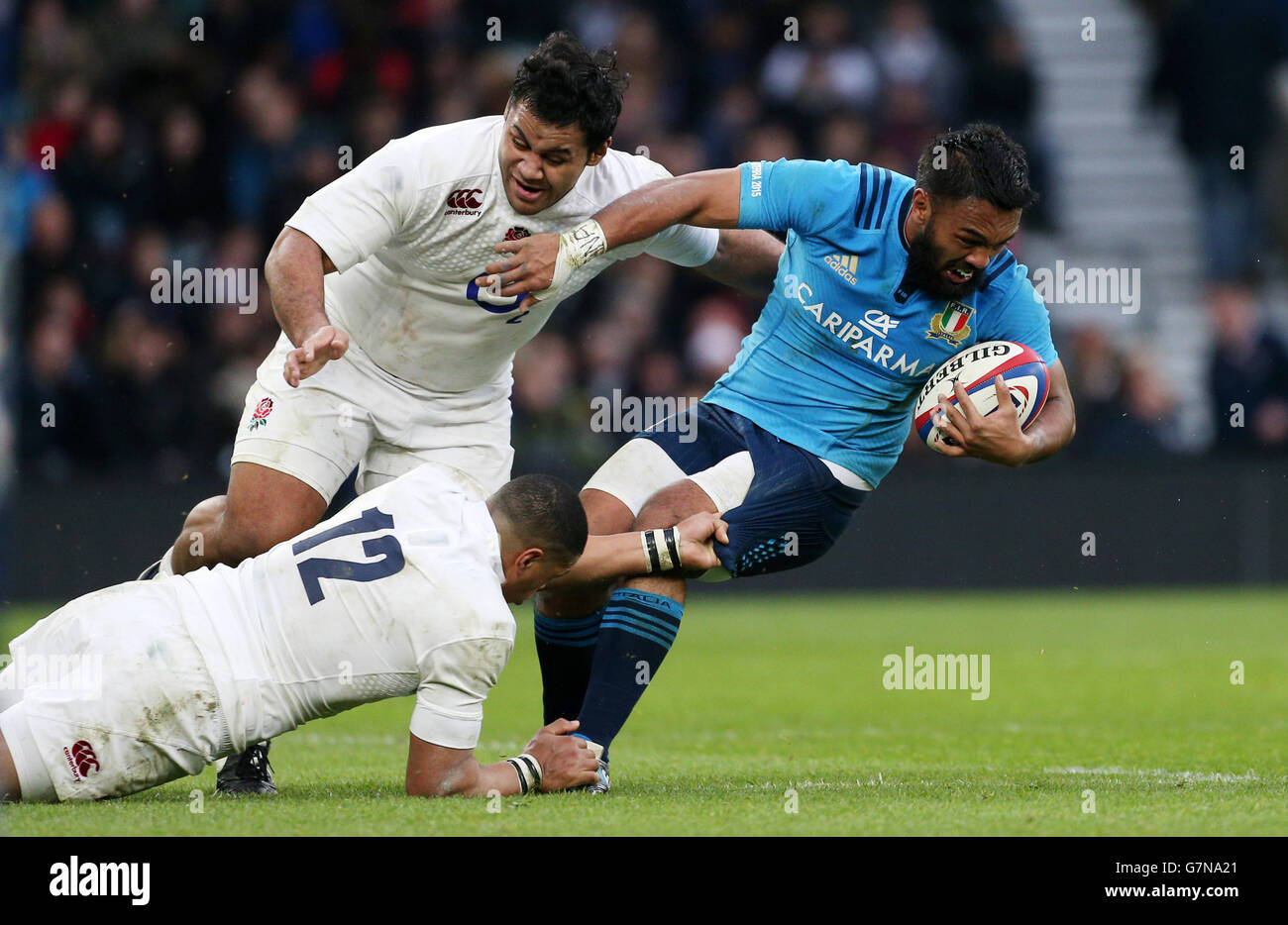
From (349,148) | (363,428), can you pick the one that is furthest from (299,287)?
(349,148)

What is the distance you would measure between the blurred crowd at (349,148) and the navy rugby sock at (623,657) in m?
7.67

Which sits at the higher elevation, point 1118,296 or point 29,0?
point 29,0

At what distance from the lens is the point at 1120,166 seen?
61.9 feet

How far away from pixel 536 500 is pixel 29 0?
40.2 feet

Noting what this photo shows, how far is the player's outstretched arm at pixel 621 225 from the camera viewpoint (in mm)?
5684

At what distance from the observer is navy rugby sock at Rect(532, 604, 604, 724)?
6.06m

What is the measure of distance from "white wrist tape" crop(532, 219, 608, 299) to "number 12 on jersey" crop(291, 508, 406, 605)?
1.22 meters

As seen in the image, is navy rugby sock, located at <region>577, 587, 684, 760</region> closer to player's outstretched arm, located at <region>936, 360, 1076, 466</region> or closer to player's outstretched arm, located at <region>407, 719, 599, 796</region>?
player's outstretched arm, located at <region>407, 719, 599, 796</region>

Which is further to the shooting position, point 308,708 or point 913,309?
point 913,309

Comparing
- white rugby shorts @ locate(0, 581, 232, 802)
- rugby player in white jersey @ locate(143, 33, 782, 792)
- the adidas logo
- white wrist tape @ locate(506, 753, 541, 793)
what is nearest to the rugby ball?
the adidas logo

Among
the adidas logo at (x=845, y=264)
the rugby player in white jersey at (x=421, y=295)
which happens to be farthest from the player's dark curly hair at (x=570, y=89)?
the adidas logo at (x=845, y=264)
